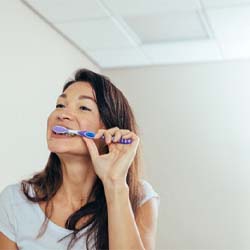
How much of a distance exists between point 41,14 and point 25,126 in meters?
0.70

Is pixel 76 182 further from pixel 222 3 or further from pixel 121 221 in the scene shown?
pixel 222 3

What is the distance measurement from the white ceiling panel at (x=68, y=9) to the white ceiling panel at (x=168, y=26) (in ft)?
0.75

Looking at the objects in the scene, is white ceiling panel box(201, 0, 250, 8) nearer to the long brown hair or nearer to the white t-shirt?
the long brown hair

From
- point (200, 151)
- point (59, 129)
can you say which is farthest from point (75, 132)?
point (200, 151)

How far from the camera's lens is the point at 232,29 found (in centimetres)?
284

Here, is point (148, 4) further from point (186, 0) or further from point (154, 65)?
point (154, 65)

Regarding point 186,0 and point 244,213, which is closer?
point 186,0

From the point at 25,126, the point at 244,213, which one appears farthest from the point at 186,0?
the point at 244,213

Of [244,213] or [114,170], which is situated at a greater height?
[114,170]

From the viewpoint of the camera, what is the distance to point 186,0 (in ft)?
8.11

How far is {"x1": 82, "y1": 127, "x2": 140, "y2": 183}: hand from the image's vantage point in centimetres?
123

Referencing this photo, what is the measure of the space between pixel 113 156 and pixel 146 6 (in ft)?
4.97

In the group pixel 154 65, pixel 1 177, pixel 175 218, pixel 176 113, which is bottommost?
pixel 175 218

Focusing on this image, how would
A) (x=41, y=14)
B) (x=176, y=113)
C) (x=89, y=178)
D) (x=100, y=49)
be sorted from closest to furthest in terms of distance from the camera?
1. (x=89, y=178)
2. (x=41, y=14)
3. (x=100, y=49)
4. (x=176, y=113)
